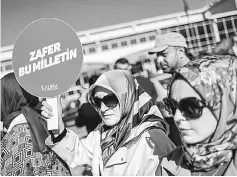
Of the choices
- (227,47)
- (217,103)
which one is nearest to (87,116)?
(227,47)

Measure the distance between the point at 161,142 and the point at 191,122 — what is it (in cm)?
39

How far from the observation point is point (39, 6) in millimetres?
2711

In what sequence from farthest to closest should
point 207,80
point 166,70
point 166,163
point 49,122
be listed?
point 49,122, point 166,70, point 166,163, point 207,80

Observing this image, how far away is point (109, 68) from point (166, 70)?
490mm

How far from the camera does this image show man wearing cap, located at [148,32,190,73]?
85.4 inches

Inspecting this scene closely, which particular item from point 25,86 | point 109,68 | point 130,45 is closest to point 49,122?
point 25,86

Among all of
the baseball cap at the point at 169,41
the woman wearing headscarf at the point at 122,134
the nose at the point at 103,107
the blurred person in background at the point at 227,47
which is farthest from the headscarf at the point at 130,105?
the blurred person in background at the point at 227,47

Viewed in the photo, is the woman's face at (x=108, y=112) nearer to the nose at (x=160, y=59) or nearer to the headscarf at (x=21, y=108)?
the nose at (x=160, y=59)

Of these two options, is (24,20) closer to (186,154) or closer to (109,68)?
(109,68)

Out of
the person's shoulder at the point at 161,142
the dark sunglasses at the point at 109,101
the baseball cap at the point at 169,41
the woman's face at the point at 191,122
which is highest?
the baseball cap at the point at 169,41

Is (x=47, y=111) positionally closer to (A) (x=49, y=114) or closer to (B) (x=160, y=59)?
(A) (x=49, y=114)

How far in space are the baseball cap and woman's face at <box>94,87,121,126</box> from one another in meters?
0.38

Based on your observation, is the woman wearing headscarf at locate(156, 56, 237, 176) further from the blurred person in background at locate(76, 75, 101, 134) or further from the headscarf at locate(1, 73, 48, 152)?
the headscarf at locate(1, 73, 48, 152)

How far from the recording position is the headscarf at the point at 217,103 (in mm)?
1630
